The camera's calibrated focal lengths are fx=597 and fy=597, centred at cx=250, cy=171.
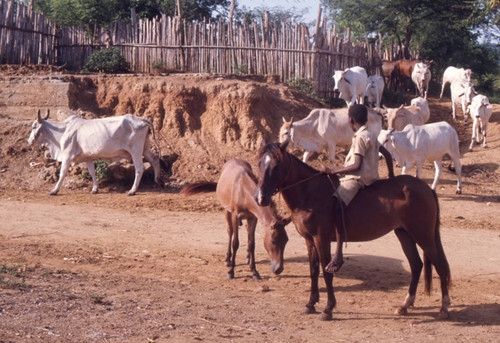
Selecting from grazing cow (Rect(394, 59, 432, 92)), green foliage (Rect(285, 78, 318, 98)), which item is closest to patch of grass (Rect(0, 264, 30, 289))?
green foliage (Rect(285, 78, 318, 98))

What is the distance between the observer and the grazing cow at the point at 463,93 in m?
22.4

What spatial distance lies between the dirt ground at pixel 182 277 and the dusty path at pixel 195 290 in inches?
0.8

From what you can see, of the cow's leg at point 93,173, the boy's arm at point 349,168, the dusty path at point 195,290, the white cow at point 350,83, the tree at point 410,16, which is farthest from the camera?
the tree at point 410,16

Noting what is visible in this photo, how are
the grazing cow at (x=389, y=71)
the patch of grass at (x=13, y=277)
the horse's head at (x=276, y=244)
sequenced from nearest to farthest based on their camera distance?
the patch of grass at (x=13, y=277) → the horse's head at (x=276, y=244) → the grazing cow at (x=389, y=71)

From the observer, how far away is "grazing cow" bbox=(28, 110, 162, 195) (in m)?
14.8

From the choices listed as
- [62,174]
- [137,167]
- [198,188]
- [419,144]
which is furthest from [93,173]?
[419,144]

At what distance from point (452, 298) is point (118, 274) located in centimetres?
431

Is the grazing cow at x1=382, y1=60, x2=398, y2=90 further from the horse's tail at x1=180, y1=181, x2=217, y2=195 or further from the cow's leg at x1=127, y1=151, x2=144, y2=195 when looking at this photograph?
the horse's tail at x1=180, y1=181, x2=217, y2=195

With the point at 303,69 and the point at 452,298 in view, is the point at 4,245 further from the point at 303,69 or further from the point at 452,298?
the point at 303,69

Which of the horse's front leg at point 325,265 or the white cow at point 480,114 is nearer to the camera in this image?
the horse's front leg at point 325,265

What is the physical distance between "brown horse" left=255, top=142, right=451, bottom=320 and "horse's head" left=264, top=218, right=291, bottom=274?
0.56 meters

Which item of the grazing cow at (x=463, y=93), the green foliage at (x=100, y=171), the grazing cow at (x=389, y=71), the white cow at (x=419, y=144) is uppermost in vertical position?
the grazing cow at (x=389, y=71)

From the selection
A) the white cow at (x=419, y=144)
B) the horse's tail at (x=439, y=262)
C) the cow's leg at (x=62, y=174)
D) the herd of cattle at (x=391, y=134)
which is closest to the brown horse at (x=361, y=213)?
the horse's tail at (x=439, y=262)

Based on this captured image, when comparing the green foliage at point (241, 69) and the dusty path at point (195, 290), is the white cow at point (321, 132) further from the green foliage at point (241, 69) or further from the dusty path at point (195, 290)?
the dusty path at point (195, 290)
